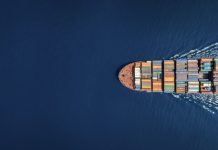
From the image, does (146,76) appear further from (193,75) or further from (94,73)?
(94,73)

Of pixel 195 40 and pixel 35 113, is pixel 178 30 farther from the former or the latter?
pixel 35 113

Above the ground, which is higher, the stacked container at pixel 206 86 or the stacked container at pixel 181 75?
the stacked container at pixel 181 75

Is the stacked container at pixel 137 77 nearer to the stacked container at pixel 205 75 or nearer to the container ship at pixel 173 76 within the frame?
the container ship at pixel 173 76

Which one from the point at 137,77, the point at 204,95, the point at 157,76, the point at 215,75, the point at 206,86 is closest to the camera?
the point at 215,75

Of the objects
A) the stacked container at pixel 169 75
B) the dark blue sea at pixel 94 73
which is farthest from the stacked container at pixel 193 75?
the dark blue sea at pixel 94 73

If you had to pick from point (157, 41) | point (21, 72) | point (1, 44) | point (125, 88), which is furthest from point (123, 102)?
point (1, 44)

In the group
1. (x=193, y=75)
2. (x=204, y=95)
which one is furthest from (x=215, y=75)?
(x=204, y=95)
